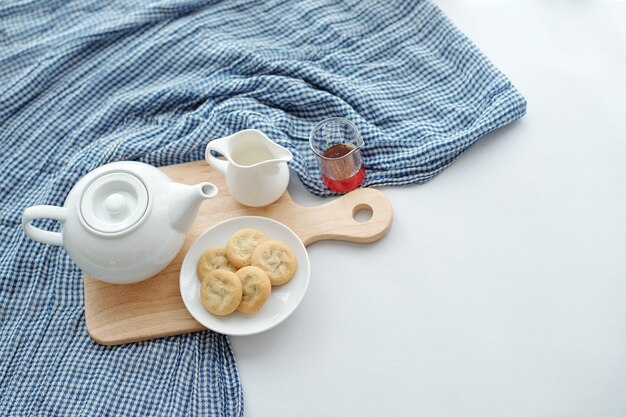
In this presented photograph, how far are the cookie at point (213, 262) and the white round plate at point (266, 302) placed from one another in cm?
3

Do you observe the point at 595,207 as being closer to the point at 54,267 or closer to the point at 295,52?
the point at 295,52

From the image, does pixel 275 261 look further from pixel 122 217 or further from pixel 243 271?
pixel 122 217

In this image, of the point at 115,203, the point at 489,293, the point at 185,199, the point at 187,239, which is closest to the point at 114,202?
the point at 115,203

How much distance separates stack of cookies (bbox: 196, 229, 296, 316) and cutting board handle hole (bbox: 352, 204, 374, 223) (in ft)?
0.55

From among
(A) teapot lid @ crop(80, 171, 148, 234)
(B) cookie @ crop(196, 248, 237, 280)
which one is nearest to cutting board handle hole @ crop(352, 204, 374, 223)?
(B) cookie @ crop(196, 248, 237, 280)

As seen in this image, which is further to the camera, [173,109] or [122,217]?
[173,109]

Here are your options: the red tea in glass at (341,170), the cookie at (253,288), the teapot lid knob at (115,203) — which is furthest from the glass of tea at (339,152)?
the teapot lid knob at (115,203)

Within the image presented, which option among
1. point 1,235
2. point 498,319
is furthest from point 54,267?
point 498,319

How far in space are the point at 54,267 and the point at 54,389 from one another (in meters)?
0.24

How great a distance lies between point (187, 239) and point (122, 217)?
0.64 ft

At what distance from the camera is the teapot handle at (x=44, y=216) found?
1003 millimetres

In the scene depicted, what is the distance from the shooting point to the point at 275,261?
1.09 m

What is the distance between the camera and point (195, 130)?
1277 mm

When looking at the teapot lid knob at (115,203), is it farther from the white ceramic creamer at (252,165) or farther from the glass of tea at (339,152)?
the glass of tea at (339,152)
